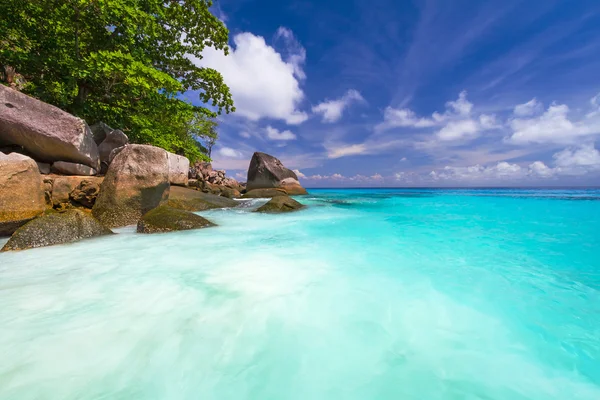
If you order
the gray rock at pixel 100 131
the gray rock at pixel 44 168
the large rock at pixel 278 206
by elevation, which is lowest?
the large rock at pixel 278 206

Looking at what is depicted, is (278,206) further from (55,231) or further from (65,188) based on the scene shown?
(55,231)

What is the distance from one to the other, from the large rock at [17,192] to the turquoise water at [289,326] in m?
1.46

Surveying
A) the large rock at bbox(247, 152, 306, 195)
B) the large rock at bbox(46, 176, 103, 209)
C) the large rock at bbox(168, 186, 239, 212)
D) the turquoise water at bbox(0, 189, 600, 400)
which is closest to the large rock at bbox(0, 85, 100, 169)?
the large rock at bbox(46, 176, 103, 209)

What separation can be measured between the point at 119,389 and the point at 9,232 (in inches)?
234

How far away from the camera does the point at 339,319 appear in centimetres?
247

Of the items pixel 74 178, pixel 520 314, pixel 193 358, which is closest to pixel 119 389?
pixel 193 358

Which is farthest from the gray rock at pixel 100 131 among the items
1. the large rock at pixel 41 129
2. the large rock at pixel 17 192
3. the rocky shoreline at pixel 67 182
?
the large rock at pixel 17 192

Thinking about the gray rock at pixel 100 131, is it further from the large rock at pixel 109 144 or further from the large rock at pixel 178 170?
the large rock at pixel 178 170

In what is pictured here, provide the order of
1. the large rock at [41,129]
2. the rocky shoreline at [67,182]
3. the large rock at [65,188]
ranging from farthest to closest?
the large rock at [65,188]
the large rock at [41,129]
the rocky shoreline at [67,182]

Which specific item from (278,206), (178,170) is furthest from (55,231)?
(278,206)

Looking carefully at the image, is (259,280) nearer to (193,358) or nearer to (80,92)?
(193,358)

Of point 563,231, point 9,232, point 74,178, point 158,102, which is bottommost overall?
point 563,231

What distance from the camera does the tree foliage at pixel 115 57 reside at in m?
7.46

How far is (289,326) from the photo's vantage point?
2.33 metres
